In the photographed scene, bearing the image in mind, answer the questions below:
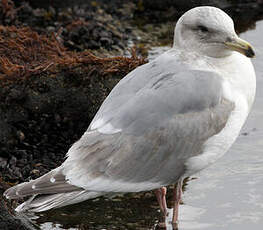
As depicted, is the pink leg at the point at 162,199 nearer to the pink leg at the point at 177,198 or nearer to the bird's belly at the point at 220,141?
the pink leg at the point at 177,198

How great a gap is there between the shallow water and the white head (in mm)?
1249

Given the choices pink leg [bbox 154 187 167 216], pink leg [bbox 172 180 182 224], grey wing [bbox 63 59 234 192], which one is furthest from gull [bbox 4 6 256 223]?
pink leg [bbox 154 187 167 216]

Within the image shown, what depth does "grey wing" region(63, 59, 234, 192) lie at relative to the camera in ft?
17.5

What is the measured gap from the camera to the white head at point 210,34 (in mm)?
5555

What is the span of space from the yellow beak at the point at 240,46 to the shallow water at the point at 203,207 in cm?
130

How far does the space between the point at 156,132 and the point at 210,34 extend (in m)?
0.88

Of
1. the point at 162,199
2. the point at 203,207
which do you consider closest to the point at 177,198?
the point at 162,199

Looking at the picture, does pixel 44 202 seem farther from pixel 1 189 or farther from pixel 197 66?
pixel 197 66

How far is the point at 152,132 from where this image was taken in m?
5.34

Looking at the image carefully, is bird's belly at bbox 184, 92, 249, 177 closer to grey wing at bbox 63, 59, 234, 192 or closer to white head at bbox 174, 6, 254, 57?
grey wing at bbox 63, 59, 234, 192

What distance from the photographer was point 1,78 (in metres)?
7.00

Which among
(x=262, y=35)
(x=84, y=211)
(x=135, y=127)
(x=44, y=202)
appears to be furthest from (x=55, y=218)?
(x=262, y=35)

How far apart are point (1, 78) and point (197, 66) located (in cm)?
224

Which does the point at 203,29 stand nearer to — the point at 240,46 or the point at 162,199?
the point at 240,46
